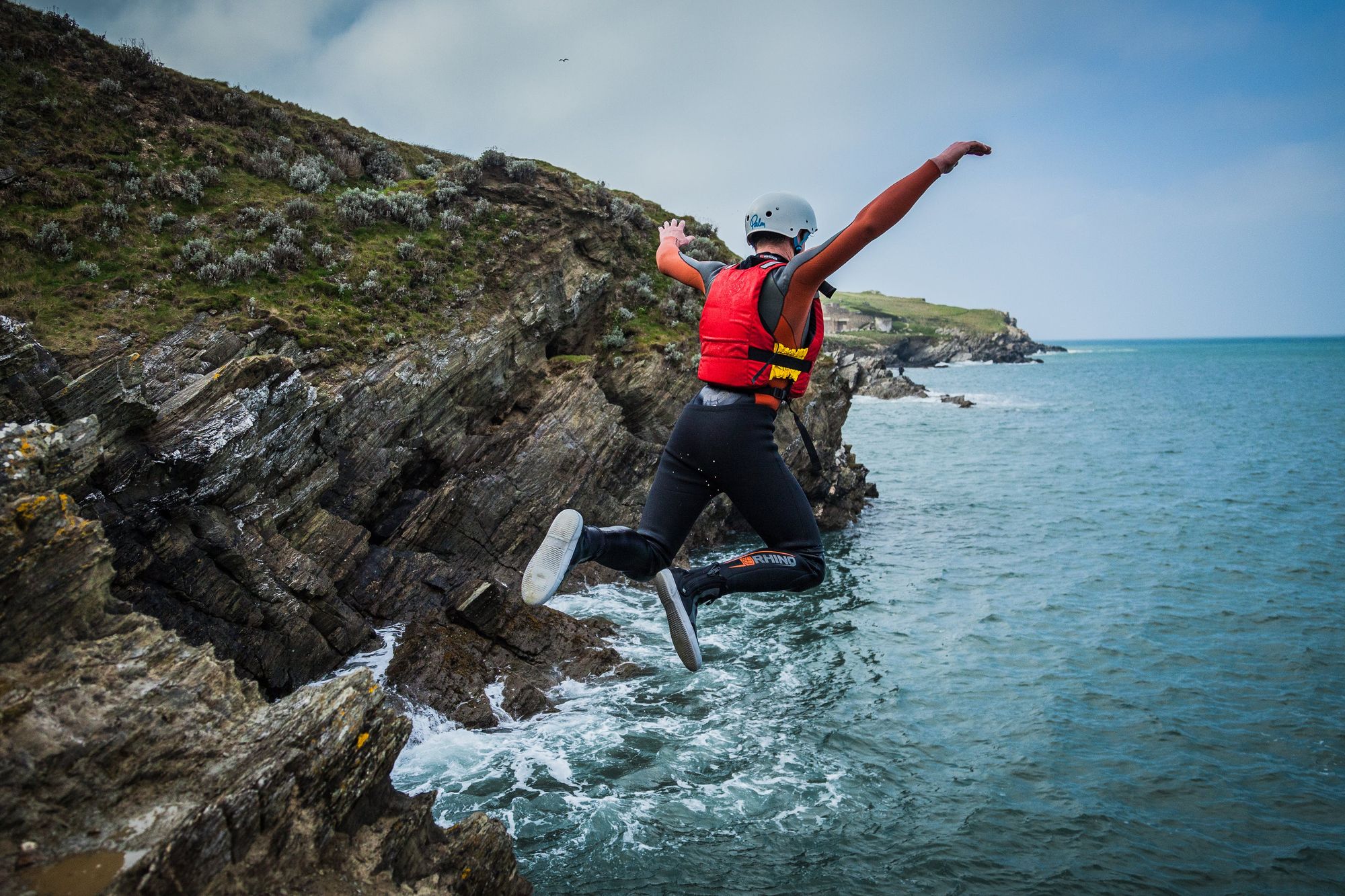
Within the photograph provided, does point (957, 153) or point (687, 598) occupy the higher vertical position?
point (957, 153)

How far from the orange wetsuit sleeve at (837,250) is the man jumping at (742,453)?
16 mm

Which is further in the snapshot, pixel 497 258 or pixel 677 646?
pixel 497 258

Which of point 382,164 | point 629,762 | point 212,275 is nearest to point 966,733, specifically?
point 629,762

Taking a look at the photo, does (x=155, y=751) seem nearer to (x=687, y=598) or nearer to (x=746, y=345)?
(x=687, y=598)

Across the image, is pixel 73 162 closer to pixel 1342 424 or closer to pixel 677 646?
pixel 677 646

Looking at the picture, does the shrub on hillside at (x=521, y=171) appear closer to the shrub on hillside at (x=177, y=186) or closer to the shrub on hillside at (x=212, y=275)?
the shrub on hillside at (x=177, y=186)

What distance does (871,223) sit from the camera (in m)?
4.90

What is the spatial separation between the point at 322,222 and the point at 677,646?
774 inches

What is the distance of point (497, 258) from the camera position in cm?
2222

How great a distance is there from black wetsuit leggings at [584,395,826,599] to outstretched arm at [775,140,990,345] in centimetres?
113

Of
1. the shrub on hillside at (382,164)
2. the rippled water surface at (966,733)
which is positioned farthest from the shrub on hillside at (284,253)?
the rippled water surface at (966,733)

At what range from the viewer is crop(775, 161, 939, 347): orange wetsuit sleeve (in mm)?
4836

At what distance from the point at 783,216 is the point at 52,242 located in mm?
18019

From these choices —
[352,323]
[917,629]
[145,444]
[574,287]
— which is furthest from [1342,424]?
[145,444]
